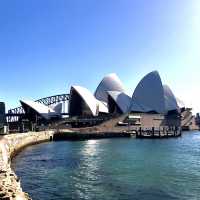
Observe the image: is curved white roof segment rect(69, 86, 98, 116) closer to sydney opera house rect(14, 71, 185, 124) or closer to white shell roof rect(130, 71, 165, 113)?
sydney opera house rect(14, 71, 185, 124)

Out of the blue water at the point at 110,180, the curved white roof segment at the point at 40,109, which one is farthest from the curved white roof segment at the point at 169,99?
the blue water at the point at 110,180

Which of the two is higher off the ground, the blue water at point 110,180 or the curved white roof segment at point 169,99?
the curved white roof segment at point 169,99

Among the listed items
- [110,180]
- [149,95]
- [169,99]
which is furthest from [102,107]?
[110,180]

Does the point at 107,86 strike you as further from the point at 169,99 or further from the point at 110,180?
the point at 110,180

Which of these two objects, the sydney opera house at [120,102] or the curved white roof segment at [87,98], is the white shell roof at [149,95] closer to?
the sydney opera house at [120,102]

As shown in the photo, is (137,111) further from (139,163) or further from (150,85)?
(139,163)

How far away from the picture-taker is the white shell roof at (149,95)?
118m

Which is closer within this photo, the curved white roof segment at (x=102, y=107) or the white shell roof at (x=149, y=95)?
the white shell roof at (x=149, y=95)

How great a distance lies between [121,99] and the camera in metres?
123

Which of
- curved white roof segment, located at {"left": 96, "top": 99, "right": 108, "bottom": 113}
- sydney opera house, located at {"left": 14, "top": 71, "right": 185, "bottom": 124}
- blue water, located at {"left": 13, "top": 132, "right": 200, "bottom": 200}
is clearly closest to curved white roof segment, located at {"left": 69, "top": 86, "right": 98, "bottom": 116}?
sydney opera house, located at {"left": 14, "top": 71, "right": 185, "bottom": 124}

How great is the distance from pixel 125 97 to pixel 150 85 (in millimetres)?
10468

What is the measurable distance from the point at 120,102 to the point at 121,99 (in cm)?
143

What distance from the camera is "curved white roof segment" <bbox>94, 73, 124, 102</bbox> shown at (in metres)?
130

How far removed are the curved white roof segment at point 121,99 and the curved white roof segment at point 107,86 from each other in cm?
461
